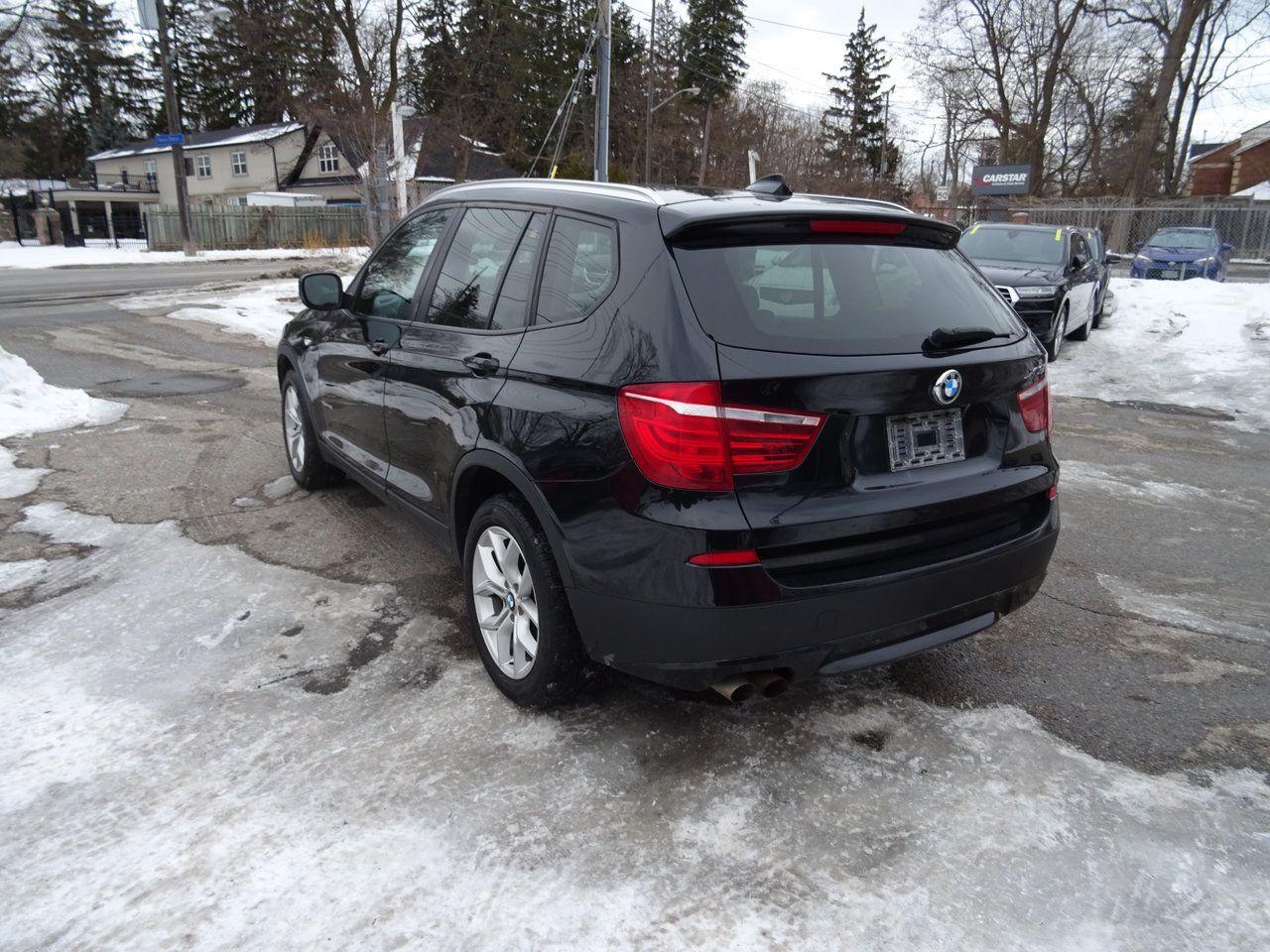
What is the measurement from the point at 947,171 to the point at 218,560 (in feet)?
228

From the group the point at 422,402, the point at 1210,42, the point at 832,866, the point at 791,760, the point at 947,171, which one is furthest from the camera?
the point at 947,171

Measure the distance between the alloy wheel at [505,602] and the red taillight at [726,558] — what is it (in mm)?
732

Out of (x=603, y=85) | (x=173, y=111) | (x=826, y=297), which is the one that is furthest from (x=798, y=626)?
Result: (x=173, y=111)

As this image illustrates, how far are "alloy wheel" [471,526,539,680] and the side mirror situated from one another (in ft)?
6.55

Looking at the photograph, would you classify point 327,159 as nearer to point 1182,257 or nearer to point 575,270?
point 1182,257

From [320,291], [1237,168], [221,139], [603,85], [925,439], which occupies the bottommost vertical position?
[925,439]

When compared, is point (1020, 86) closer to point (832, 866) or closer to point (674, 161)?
point (674, 161)

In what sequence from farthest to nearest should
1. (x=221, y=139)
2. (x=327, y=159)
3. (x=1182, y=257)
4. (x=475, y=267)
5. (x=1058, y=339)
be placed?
(x=221, y=139), (x=327, y=159), (x=1182, y=257), (x=1058, y=339), (x=475, y=267)

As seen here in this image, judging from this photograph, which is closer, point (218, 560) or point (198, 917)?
point (198, 917)

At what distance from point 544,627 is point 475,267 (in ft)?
4.95

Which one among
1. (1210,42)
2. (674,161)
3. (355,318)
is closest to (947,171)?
(674,161)

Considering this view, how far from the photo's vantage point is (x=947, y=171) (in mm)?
65312

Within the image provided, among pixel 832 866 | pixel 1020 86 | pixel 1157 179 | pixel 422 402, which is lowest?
pixel 832 866

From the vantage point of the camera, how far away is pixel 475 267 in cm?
356
